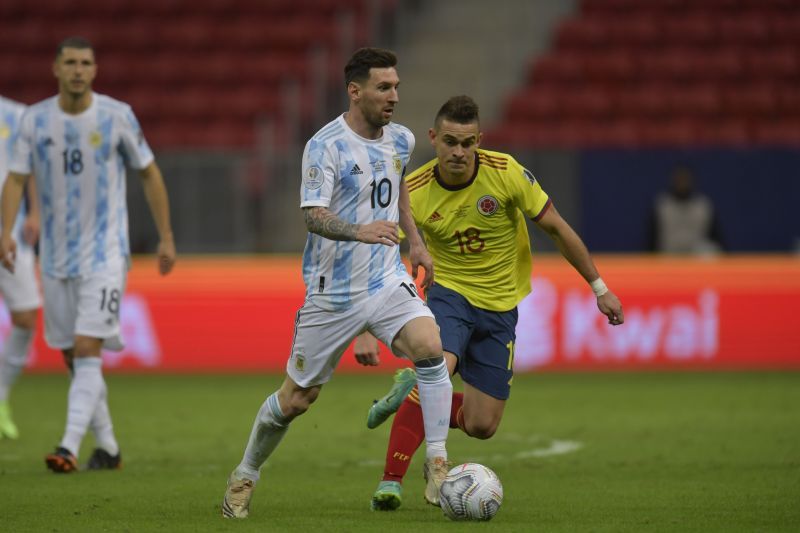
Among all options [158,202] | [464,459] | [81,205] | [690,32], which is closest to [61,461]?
[81,205]

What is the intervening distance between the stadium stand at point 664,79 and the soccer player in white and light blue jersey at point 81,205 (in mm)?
9841

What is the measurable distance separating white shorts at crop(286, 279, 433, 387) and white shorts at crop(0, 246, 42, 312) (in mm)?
4156

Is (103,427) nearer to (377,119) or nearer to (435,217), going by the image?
(435,217)

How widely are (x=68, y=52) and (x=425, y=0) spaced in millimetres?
14127

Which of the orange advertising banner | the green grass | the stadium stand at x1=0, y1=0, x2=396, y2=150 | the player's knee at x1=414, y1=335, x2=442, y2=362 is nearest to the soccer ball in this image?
the green grass

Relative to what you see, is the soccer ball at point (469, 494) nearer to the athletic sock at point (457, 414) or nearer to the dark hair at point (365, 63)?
the athletic sock at point (457, 414)

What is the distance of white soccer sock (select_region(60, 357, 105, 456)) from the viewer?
834 cm

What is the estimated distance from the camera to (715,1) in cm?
2045

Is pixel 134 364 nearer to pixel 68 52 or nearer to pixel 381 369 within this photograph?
pixel 381 369

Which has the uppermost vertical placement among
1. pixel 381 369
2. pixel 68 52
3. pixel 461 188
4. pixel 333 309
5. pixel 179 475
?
pixel 68 52

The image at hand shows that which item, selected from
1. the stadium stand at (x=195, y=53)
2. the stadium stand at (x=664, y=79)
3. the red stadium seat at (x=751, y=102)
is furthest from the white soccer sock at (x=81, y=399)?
the red stadium seat at (x=751, y=102)

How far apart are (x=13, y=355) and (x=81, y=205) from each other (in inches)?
85.5

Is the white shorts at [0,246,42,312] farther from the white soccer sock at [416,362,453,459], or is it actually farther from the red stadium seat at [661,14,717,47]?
the red stadium seat at [661,14,717,47]

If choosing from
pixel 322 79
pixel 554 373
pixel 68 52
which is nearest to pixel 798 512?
pixel 68 52
